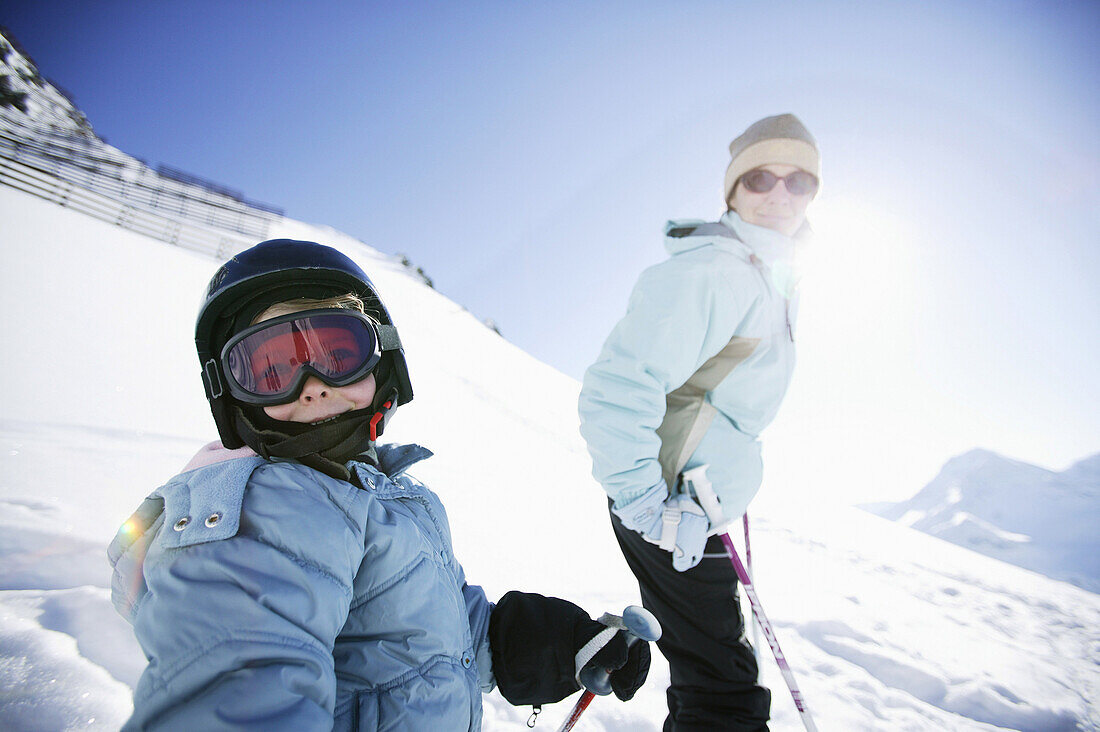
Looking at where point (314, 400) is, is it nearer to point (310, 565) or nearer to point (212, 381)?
point (212, 381)

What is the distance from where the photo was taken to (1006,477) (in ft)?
224

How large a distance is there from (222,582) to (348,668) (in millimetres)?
409

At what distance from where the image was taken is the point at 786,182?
2.05m

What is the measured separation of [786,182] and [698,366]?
1063mm

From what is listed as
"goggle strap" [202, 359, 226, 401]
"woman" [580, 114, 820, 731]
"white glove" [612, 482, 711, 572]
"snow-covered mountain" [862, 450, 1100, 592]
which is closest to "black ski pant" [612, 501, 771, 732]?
"woman" [580, 114, 820, 731]

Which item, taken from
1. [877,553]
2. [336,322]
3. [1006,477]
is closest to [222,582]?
[336,322]

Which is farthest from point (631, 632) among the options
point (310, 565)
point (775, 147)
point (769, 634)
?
point (775, 147)

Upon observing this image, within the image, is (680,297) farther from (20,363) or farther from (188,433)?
(20,363)

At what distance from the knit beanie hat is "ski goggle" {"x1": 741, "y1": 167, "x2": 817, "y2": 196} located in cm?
5

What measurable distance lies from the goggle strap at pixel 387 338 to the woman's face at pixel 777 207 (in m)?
1.68

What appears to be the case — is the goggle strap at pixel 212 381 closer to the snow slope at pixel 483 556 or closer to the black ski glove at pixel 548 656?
the snow slope at pixel 483 556

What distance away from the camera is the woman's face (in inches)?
79.5

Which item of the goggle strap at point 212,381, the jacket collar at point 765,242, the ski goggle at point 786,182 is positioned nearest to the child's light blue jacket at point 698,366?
the jacket collar at point 765,242

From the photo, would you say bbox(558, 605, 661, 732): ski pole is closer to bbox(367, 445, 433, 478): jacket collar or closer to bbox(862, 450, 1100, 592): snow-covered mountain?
bbox(367, 445, 433, 478): jacket collar
